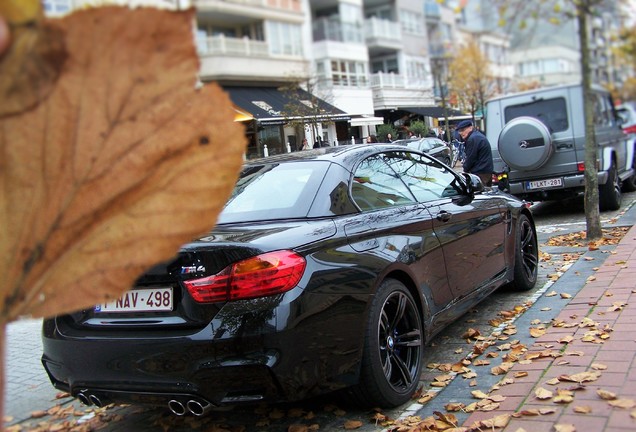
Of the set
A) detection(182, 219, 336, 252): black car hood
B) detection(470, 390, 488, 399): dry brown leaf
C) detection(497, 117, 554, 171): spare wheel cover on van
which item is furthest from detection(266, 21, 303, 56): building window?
detection(470, 390, 488, 399): dry brown leaf

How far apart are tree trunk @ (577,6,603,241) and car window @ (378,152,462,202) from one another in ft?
12.4

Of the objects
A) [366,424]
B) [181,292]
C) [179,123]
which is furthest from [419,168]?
[179,123]

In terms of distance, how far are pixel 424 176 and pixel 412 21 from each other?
146 ft

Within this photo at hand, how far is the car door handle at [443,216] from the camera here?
169 inches

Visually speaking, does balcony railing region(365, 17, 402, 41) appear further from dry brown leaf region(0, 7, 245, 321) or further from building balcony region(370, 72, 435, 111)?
dry brown leaf region(0, 7, 245, 321)

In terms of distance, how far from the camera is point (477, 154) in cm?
958

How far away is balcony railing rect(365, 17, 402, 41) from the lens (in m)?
41.3

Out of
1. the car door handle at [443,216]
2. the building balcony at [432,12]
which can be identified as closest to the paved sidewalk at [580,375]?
the car door handle at [443,216]

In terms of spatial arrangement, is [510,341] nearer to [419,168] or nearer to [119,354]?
[419,168]

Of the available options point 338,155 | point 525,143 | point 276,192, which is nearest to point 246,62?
point 525,143

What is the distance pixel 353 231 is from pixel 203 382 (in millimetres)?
1186

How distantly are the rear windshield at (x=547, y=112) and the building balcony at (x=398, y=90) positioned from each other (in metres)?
11.7

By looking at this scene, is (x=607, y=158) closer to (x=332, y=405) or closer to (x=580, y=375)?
(x=580, y=375)

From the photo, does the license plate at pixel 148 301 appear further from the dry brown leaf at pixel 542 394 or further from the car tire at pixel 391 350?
the dry brown leaf at pixel 542 394
